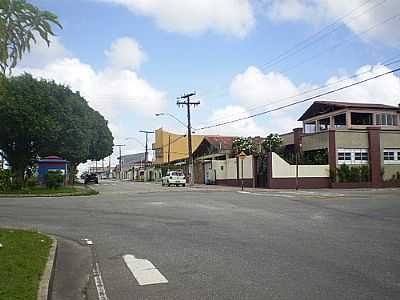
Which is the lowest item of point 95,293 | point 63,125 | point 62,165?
point 95,293

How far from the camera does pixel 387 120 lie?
48406mm

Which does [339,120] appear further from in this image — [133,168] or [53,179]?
[133,168]

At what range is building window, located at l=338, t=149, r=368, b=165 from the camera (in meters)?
41.2

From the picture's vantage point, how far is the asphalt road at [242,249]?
270 inches

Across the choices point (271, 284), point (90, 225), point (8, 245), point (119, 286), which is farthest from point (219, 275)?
point (90, 225)

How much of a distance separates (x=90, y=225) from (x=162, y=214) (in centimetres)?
338

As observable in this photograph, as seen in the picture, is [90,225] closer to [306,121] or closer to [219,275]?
[219,275]

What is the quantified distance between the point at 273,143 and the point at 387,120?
11.8 m

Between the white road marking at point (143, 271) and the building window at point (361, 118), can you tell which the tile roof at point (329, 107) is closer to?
the building window at point (361, 118)

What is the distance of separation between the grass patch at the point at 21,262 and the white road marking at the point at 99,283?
0.86 m

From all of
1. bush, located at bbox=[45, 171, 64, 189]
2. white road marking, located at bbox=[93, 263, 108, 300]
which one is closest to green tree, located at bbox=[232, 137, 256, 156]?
bush, located at bbox=[45, 171, 64, 189]

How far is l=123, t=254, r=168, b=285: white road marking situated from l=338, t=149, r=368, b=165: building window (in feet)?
113

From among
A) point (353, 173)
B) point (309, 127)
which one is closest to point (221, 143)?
point (309, 127)

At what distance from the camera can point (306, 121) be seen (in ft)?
176
